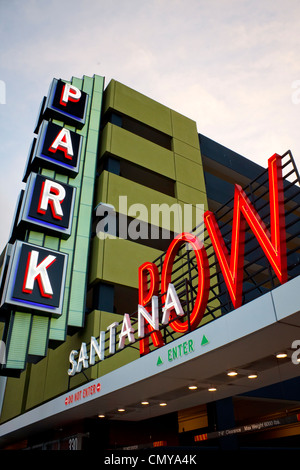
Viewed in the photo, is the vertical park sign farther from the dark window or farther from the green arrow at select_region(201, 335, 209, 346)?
the green arrow at select_region(201, 335, 209, 346)

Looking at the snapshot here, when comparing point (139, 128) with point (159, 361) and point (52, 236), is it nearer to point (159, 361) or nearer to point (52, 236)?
point (52, 236)

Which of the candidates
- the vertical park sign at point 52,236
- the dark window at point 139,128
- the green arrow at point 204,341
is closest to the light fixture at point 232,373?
the green arrow at point 204,341

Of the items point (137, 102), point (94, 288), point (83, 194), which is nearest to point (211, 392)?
point (94, 288)

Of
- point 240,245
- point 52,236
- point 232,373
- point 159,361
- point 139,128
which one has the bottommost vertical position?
point 232,373

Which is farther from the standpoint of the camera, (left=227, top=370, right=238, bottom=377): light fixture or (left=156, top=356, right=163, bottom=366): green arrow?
(left=227, top=370, right=238, bottom=377): light fixture

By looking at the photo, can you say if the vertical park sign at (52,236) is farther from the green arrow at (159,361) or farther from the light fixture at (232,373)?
the light fixture at (232,373)

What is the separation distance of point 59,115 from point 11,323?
10.8m

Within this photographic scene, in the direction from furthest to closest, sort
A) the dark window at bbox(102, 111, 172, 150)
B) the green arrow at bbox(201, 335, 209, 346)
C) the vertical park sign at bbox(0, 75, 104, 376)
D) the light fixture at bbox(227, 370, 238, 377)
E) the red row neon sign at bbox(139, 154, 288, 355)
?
the dark window at bbox(102, 111, 172, 150), the vertical park sign at bbox(0, 75, 104, 376), the light fixture at bbox(227, 370, 238, 377), the red row neon sign at bbox(139, 154, 288, 355), the green arrow at bbox(201, 335, 209, 346)

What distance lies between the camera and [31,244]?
14.2 metres

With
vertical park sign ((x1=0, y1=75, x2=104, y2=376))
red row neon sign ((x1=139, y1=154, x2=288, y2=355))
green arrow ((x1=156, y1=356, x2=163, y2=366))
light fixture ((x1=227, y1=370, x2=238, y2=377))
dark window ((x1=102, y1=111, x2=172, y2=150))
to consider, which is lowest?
light fixture ((x1=227, y1=370, x2=238, y2=377))

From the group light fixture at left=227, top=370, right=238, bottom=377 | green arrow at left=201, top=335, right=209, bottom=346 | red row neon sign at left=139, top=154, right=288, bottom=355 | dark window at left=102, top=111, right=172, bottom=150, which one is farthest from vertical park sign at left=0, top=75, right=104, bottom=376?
green arrow at left=201, top=335, right=209, bottom=346

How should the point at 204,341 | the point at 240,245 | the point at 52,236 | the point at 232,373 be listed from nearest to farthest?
the point at 204,341
the point at 240,245
the point at 232,373
the point at 52,236

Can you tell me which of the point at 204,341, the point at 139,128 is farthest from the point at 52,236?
the point at 139,128
